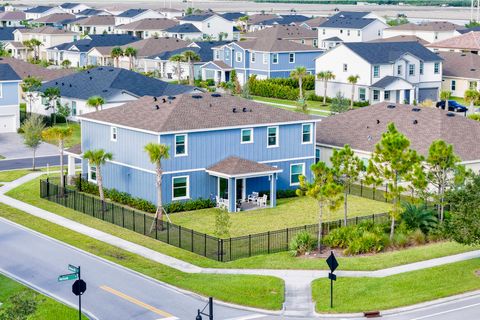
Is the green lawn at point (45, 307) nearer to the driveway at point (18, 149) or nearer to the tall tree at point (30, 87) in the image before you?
the driveway at point (18, 149)

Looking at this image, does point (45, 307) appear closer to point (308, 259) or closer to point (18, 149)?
point (308, 259)

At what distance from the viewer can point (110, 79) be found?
9000 cm

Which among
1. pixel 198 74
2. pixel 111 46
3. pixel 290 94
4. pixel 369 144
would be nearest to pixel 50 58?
pixel 111 46

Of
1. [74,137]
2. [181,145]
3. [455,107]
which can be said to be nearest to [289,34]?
[455,107]

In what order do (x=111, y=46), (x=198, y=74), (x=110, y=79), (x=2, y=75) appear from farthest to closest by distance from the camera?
(x=111, y=46) < (x=198, y=74) < (x=110, y=79) < (x=2, y=75)

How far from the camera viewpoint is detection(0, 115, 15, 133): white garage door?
85562mm

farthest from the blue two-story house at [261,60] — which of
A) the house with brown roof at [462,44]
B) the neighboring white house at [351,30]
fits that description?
the neighboring white house at [351,30]

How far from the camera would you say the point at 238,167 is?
56.8 m

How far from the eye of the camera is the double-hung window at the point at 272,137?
197ft

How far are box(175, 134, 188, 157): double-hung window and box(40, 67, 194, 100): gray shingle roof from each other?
99.0 feet

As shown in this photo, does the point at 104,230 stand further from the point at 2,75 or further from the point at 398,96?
the point at 398,96

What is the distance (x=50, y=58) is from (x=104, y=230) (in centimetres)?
10412

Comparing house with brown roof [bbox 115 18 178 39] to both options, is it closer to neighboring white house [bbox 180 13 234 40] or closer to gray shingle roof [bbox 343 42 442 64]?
neighboring white house [bbox 180 13 234 40]

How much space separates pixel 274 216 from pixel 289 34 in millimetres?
85482
